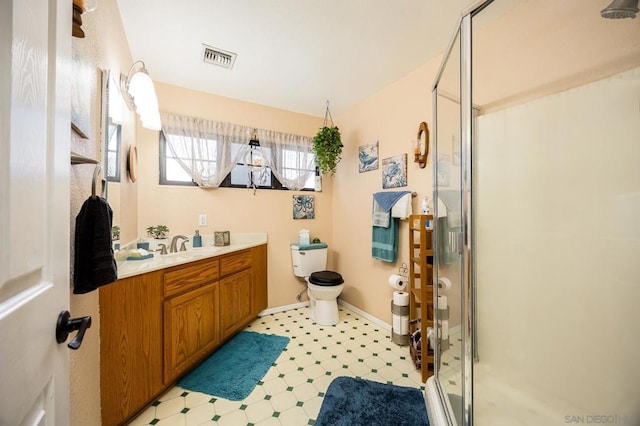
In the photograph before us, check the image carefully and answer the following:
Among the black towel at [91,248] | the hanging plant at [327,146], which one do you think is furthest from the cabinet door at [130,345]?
the hanging plant at [327,146]

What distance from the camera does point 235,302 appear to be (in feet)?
6.82

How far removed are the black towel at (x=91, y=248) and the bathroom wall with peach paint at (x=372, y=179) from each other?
2044mm

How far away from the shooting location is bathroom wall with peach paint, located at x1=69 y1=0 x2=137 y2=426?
85 cm

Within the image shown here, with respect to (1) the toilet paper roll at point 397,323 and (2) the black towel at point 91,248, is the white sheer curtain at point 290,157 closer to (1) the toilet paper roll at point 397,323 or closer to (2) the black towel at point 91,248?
(1) the toilet paper roll at point 397,323

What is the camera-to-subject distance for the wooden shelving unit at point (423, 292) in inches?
63.9

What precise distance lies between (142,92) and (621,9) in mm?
2528

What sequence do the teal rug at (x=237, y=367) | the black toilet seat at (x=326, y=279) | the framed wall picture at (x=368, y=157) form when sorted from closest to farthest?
the teal rug at (x=237, y=367) < the black toilet seat at (x=326, y=279) < the framed wall picture at (x=368, y=157)

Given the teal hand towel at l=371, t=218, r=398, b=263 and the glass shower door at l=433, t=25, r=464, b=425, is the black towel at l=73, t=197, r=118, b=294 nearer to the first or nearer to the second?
the glass shower door at l=433, t=25, r=464, b=425

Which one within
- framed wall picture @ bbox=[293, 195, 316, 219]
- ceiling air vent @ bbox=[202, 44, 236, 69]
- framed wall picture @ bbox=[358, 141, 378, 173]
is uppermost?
ceiling air vent @ bbox=[202, 44, 236, 69]

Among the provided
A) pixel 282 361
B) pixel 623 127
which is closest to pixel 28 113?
pixel 282 361

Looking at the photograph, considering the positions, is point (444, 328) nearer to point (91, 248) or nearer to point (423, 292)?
point (423, 292)

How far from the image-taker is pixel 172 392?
1.50 meters

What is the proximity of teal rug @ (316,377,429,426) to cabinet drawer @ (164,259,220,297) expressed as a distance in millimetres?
1157

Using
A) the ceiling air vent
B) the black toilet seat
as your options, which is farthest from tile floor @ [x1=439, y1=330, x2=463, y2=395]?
the ceiling air vent
